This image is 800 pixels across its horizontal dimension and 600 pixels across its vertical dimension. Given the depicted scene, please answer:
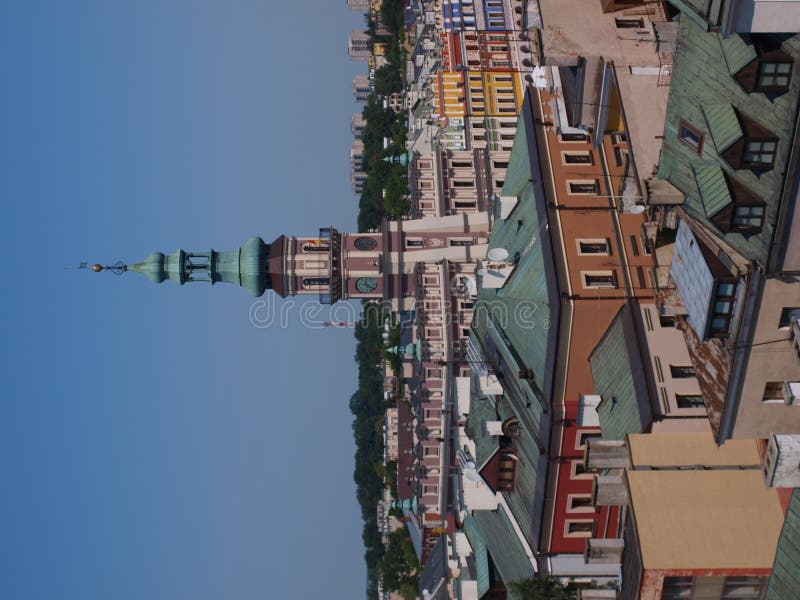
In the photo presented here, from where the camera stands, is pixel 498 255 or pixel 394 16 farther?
pixel 394 16

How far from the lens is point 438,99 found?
97.5 meters

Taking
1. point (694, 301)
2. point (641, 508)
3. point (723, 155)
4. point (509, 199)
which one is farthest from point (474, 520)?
point (723, 155)

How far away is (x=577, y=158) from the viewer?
51469 millimetres

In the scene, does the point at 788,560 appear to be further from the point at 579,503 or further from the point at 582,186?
the point at 582,186

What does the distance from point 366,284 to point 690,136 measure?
51.6m

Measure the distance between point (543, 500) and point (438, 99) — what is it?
59397 mm

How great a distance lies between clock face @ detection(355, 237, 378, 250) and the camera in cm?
8325

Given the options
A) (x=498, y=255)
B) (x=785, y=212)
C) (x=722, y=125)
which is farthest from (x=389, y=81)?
(x=785, y=212)

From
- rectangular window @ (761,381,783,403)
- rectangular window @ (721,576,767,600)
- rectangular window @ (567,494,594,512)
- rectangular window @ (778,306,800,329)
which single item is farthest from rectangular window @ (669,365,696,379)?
rectangular window @ (567,494,594,512)

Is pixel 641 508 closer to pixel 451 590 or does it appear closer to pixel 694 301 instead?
pixel 694 301

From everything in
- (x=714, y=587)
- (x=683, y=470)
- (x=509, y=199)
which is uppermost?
(x=509, y=199)

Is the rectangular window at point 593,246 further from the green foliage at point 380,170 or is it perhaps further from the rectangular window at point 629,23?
the green foliage at point 380,170

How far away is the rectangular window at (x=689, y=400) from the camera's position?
37469 mm

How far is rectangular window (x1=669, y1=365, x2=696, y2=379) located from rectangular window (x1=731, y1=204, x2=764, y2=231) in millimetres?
9569
